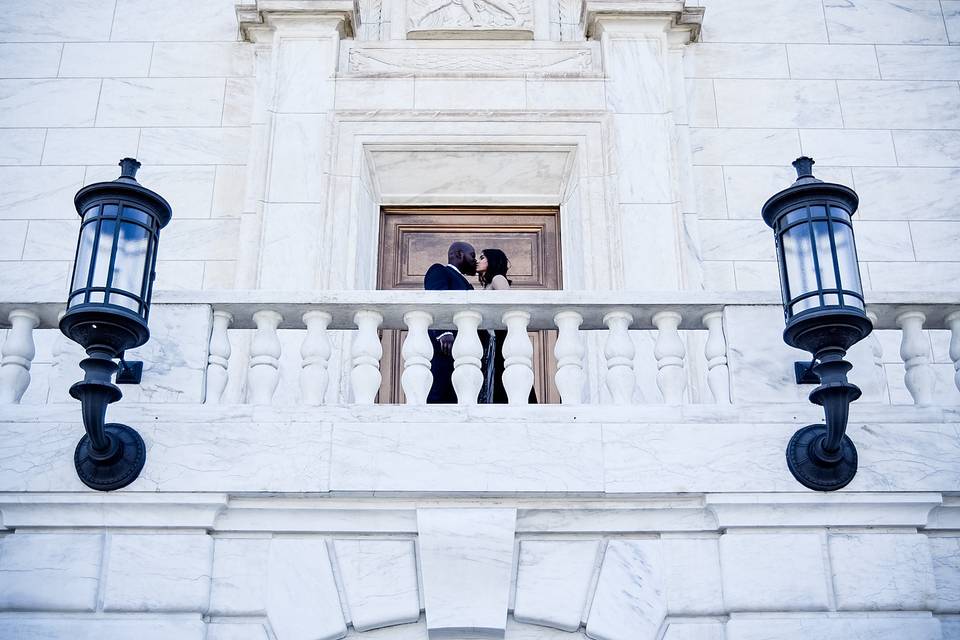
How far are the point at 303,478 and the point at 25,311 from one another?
7.16 feet

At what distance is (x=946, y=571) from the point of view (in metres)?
6.85

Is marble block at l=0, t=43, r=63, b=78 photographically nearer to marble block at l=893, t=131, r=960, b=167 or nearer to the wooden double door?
the wooden double door

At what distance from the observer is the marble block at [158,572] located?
660 centimetres

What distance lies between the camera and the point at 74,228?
10.2 metres

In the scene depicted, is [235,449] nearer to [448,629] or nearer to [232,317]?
[232,317]

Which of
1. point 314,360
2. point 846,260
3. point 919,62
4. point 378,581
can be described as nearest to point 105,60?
point 314,360

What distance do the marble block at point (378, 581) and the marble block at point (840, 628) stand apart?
1.90 metres

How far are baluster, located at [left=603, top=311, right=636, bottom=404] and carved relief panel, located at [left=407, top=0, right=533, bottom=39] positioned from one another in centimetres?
451

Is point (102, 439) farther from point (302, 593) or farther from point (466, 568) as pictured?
point (466, 568)

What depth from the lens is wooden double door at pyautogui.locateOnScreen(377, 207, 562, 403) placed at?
10609 millimetres

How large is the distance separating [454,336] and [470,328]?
1.11m

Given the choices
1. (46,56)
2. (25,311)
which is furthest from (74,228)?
(25,311)

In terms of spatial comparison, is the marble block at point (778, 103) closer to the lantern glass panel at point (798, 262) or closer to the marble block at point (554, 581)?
the lantern glass panel at point (798, 262)

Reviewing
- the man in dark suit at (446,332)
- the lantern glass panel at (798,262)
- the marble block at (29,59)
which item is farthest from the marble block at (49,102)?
the lantern glass panel at (798,262)
